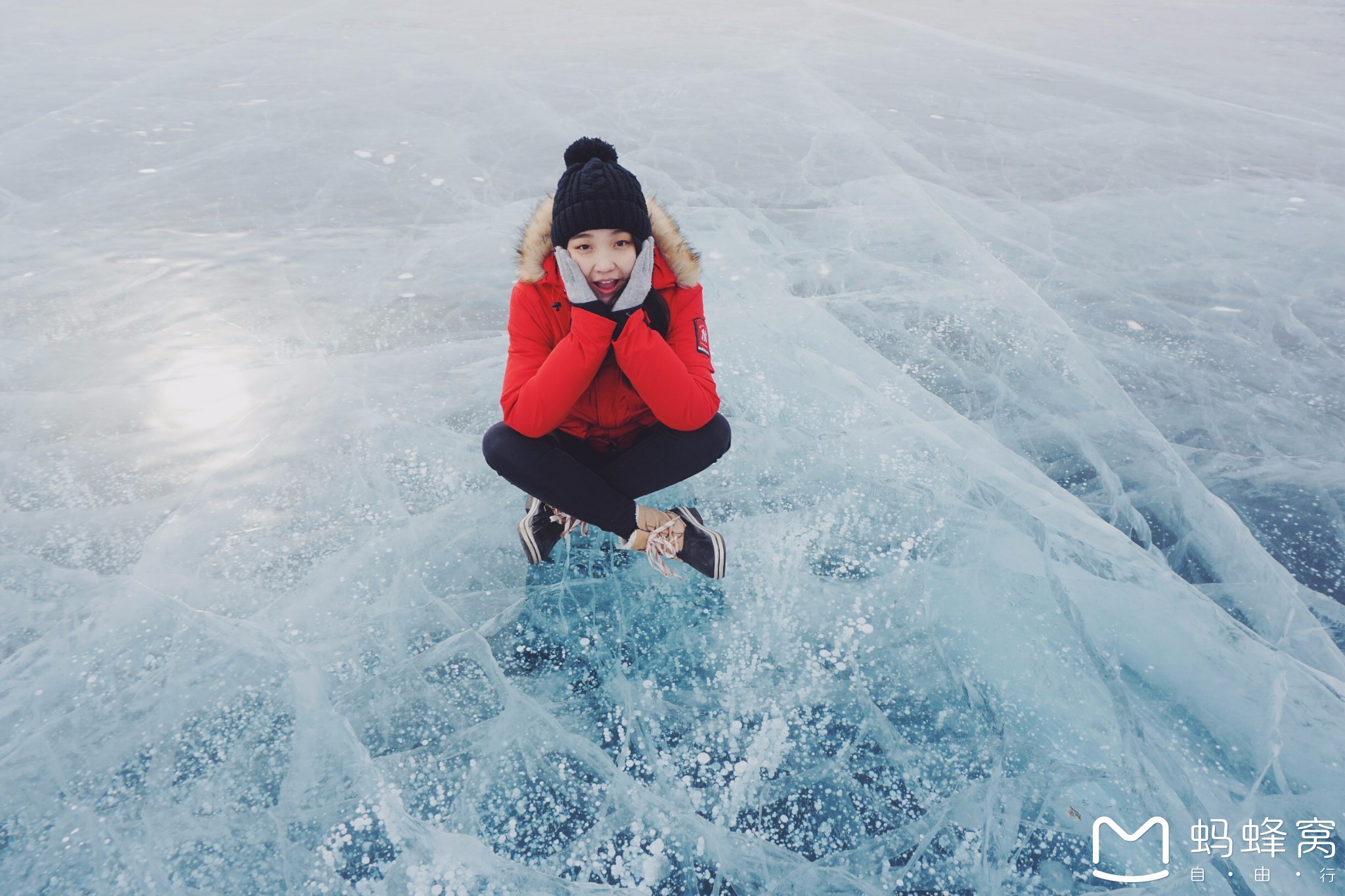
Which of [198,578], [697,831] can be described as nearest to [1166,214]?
[697,831]

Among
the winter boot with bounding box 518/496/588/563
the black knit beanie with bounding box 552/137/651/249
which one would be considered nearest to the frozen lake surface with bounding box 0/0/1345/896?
the winter boot with bounding box 518/496/588/563

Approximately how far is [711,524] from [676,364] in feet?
1.75

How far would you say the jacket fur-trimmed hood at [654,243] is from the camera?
1479mm

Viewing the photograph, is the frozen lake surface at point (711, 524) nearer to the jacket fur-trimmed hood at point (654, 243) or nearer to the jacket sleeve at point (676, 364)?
the jacket sleeve at point (676, 364)

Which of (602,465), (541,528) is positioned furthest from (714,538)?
(541,528)

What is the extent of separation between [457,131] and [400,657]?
3809 mm

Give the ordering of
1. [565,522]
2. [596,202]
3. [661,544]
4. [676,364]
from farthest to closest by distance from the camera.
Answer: [565,522] → [661,544] → [676,364] → [596,202]

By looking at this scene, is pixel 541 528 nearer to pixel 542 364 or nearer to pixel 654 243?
pixel 542 364

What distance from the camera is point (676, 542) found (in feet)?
5.28

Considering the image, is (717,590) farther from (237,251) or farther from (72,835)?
(237,251)

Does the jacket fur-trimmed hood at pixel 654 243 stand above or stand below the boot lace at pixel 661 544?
above

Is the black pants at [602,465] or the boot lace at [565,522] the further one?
the boot lace at [565,522]

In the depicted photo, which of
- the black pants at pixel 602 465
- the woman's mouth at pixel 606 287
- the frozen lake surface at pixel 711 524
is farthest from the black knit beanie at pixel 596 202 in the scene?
the frozen lake surface at pixel 711 524

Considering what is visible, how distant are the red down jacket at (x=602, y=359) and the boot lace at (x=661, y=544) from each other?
0.22 metres
